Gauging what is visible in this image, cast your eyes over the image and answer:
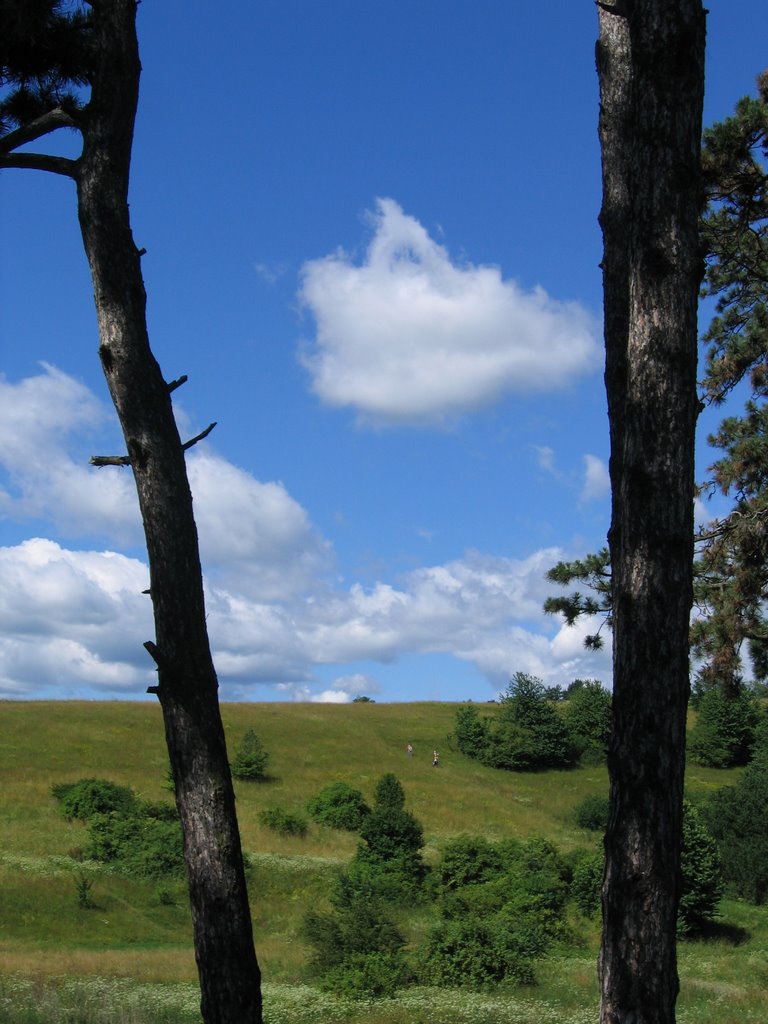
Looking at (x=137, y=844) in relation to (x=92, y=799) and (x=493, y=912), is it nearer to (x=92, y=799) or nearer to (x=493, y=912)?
(x=92, y=799)

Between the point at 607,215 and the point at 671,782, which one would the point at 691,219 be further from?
the point at 671,782

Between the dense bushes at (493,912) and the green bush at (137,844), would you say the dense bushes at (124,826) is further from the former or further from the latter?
the dense bushes at (493,912)

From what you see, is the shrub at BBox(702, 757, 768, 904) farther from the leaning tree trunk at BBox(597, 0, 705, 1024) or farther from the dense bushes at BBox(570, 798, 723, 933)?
the leaning tree trunk at BBox(597, 0, 705, 1024)

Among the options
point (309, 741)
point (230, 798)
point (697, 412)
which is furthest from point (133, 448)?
point (309, 741)

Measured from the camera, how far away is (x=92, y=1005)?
41.4ft

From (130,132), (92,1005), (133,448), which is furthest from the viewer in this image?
(92,1005)

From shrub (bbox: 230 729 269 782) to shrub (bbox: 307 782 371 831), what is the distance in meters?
6.25

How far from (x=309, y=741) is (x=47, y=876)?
35335 mm

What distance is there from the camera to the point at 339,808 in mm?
46031

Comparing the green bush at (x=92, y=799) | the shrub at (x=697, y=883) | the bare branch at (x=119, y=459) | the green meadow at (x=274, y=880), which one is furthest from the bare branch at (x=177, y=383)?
the green bush at (x=92, y=799)

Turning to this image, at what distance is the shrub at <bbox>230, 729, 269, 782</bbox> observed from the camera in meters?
53.1

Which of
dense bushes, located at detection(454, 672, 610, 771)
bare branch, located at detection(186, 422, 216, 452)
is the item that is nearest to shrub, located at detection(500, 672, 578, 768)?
dense bushes, located at detection(454, 672, 610, 771)

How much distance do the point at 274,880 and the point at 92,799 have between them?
10.9 m

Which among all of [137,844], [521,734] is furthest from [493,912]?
[521,734]
